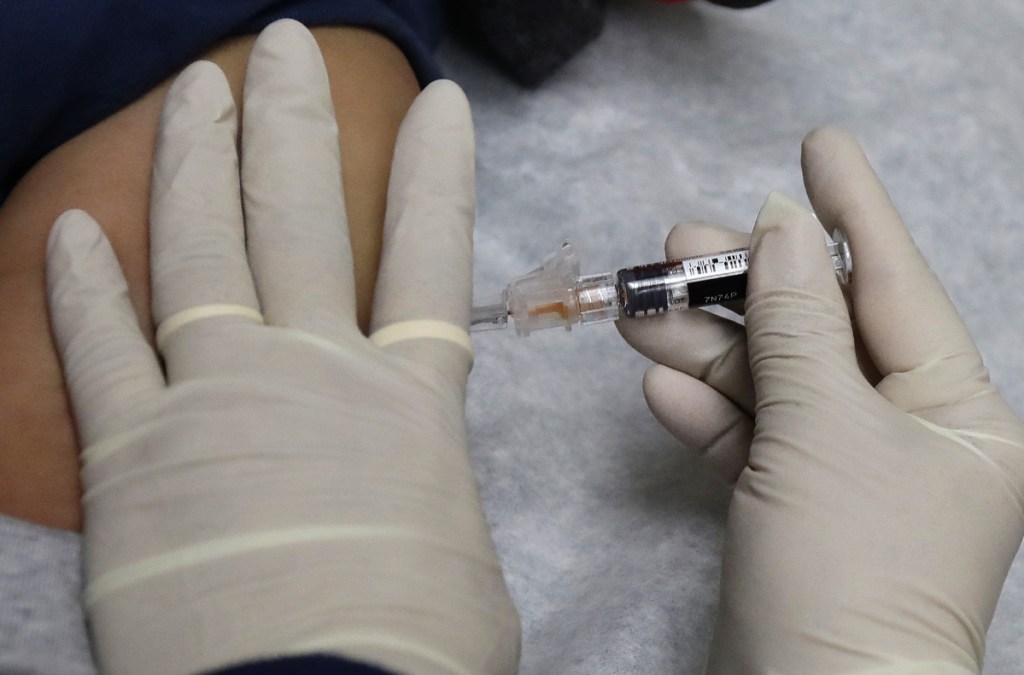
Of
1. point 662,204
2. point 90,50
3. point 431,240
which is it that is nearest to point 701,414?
point 431,240

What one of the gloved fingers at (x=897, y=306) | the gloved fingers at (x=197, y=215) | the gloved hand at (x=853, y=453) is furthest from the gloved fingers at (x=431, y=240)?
the gloved fingers at (x=897, y=306)

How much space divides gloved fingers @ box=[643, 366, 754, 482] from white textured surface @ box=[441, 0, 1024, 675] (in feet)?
0.40

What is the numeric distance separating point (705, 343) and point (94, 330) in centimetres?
61

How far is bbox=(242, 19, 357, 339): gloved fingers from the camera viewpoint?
77cm

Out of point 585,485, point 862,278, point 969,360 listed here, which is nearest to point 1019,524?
point 969,360

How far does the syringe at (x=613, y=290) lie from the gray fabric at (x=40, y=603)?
0.44m

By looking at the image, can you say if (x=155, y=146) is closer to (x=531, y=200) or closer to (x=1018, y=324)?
(x=531, y=200)

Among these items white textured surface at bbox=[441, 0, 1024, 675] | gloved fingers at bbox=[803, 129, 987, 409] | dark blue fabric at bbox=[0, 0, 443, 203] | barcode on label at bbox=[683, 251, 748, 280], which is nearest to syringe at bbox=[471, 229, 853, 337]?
barcode on label at bbox=[683, 251, 748, 280]

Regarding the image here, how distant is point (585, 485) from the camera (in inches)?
41.6

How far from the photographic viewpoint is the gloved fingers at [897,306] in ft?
2.79

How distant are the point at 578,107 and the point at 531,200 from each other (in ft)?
0.67

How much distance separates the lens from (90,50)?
822 millimetres

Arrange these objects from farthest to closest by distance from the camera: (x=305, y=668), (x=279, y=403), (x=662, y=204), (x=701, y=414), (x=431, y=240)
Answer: (x=662, y=204) → (x=701, y=414) → (x=431, y=240) → (x=279, y=403) → (x=305, y=668)

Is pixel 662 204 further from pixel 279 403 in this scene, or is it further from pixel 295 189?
pixel 279 403
